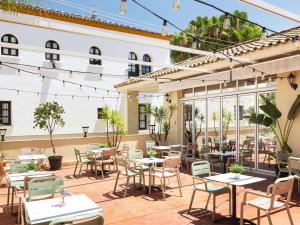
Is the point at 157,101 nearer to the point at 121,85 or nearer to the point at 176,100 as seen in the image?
the point at 121,85

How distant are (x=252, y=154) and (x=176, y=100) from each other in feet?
16.3

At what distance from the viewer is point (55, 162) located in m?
12.3

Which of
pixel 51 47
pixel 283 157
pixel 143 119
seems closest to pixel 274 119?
pixel 283 157

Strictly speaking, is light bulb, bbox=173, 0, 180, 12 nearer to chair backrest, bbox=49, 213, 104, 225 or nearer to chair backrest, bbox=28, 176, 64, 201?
chair backrest, bbox=49, 213, 104, 225

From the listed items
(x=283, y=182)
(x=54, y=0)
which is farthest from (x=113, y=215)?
(x=54, y=0)

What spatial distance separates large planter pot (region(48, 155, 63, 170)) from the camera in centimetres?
1223

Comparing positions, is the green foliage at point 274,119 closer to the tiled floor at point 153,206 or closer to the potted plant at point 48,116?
the tiled floor at point 153,206

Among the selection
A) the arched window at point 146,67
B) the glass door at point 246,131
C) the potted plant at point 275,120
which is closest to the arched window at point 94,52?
the arched window at point 146,67

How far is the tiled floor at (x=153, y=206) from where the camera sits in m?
6.21

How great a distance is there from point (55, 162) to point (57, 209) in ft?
27.3

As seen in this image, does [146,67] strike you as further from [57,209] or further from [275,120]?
[57,209]

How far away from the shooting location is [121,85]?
1912cm

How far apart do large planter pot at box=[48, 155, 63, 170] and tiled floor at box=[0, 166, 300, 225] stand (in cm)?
288

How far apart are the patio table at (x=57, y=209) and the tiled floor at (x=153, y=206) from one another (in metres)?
1.78
